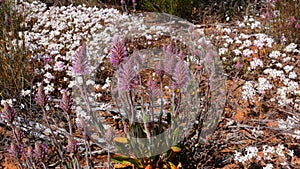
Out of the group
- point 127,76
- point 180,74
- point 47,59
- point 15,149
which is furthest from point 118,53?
point 47,59

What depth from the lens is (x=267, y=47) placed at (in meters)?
4.78

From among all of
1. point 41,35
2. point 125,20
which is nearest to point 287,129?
point 125,20

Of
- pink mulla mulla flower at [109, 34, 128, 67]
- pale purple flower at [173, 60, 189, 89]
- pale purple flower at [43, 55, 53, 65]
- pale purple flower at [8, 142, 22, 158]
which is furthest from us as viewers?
pale purple flower at [43, 55, 53, 65]

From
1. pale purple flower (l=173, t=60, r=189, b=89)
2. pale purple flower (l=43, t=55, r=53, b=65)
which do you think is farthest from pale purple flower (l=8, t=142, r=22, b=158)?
pale purple flower (l=43, t=55, r=53, b=65)

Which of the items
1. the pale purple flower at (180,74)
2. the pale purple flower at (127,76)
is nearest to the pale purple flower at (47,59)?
the pale purple flower at (127,76)

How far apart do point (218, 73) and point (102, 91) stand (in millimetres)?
1459

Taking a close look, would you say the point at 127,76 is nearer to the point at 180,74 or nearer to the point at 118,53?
the point at 118,53

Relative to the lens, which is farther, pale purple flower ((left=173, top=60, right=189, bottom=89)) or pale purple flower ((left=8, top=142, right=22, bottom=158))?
pale purple flower ((left=173, top=60, right=189, bottom=89))

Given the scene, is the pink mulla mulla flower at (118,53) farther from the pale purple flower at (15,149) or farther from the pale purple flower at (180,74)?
the pale purple flower at (15,149)

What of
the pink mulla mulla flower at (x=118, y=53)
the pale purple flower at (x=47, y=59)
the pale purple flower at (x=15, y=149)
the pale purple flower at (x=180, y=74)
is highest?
the pink mulla mulla flower at (x=118, y=53)

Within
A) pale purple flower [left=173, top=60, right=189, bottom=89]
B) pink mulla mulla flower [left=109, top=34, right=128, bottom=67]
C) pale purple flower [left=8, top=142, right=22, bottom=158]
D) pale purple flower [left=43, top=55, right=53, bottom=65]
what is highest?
pink mulla mulla flower [left=109, top=34, right=128, bottom=67]

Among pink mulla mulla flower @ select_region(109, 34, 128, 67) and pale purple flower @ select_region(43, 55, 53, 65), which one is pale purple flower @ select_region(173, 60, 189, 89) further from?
pale purple flower @ select_region(43, 55, 53, 65)

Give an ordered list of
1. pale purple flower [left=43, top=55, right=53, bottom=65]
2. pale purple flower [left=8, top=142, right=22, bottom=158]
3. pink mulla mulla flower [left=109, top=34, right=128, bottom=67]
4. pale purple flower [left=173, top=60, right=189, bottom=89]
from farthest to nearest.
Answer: pale purple flower [left=43, top=55, right=53, bottom=65] → pale purple flower [left=173, top=60, right=189, bottom=89] → pink mulla mulla flower [left=109, top=34, right=128, bottom=67] → pale purple flower [left=8, top=142, right=22, bottom=158]

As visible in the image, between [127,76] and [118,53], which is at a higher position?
[118,53]
